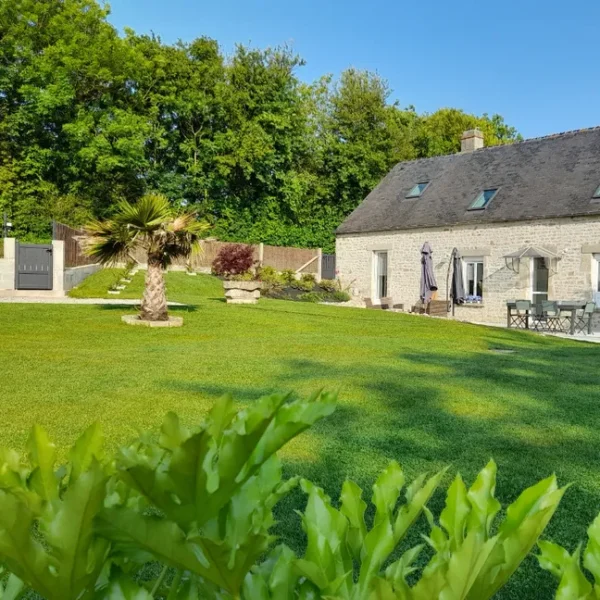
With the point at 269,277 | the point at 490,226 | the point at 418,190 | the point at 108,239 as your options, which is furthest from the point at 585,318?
the point at 108,239

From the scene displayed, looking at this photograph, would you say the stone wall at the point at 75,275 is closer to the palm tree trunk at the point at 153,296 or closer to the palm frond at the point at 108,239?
the palm frond at the point at 108,239

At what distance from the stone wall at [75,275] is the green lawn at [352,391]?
262 inches

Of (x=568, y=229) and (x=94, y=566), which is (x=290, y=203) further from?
(x=94, y=566)

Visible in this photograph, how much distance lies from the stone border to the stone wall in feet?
25.9

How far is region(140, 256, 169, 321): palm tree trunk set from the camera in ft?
45.0

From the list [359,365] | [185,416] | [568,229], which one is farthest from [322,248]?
[185,416]

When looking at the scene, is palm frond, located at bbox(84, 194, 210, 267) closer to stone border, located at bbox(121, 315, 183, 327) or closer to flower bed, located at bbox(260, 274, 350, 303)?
stone border, located at bbox(121, 315, 183, 327)

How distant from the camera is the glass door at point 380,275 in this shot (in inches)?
1049

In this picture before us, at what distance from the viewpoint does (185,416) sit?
5.52 m

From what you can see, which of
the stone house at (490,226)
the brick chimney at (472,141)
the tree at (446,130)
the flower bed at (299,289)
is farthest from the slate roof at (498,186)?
the tree at (446,130)

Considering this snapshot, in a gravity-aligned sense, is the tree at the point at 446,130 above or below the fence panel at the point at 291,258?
above

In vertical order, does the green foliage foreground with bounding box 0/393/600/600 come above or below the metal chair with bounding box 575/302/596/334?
above

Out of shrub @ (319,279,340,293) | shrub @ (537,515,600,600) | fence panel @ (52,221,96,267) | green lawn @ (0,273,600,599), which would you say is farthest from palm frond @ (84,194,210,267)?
shrub @ (319,279,340,293)

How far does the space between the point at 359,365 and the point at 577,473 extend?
16.7 feet
